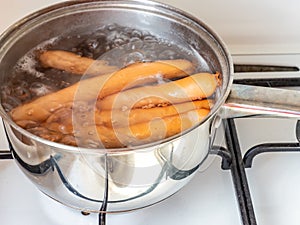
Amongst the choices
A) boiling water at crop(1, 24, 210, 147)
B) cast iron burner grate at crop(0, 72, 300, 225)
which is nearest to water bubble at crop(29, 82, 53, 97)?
boiling water at crop(1, 24, 210, 147)

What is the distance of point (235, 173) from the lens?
64 centimetres

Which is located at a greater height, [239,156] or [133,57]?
[133,57]

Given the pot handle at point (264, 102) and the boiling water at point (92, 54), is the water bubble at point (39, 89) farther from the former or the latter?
the pot handle at point (264, 102)

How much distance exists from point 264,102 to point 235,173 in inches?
5.4

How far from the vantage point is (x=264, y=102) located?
1.73 ft

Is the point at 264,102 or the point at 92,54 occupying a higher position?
the point at 92,54

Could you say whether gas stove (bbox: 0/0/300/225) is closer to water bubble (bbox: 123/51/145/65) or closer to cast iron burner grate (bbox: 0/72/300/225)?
cast iron burner grate (bbox: 0/72/300/225)

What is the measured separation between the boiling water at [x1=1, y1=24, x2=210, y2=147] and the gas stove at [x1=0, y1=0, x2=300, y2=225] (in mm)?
110

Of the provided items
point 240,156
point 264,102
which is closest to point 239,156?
point 240,156

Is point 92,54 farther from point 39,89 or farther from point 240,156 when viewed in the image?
point 240,156

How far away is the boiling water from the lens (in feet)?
1.94

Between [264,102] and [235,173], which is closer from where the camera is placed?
[264,102]

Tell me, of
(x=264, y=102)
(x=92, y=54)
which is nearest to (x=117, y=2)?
(x=92, y=54)

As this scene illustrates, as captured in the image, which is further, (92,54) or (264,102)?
(92,54)
